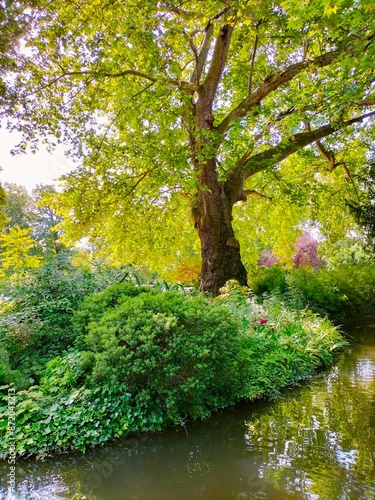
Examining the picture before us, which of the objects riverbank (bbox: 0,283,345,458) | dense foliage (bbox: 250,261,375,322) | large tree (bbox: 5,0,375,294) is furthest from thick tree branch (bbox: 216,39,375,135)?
riverbank (bbox: 0,283,345,458)

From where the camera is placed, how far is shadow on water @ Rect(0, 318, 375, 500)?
240 cm

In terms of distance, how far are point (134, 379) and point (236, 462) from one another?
1169 mm

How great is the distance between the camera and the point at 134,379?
3.35 meters

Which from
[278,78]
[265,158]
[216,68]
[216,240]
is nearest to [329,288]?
[216,240]

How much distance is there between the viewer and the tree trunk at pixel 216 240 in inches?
323

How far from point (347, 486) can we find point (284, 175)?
10922mm

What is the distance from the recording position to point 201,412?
3506 mm

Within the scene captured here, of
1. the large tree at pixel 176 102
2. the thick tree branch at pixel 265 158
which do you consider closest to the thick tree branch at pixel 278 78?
the large tree at pixel 176 102

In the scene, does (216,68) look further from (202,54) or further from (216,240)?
(216,240)

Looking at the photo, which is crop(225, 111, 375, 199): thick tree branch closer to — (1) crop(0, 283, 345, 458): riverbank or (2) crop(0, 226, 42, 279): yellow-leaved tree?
(2) crop(0, 226, 42, 279): yellow-leaved tree

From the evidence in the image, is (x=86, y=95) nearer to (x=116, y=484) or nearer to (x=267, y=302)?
(x=267, y=302)

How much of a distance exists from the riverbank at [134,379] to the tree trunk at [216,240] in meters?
4.16

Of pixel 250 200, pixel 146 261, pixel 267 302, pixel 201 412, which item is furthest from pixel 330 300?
pixel 201 412

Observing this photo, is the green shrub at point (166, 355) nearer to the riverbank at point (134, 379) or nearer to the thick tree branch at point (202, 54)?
the riverbank at point (134, 379)
